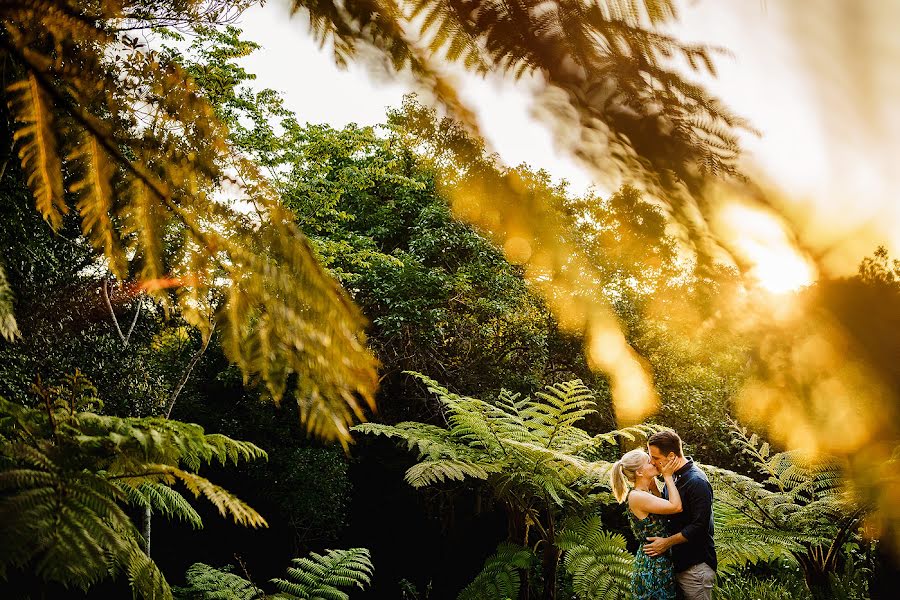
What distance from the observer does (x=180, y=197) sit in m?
0.94

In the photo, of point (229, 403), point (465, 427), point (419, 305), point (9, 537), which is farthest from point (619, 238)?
point (229, 403)

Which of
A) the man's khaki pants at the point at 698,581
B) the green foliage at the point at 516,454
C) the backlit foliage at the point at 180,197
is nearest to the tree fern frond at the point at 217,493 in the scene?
the backlit foliage at the point at 180,197

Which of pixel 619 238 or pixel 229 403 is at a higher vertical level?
pixel 619 238

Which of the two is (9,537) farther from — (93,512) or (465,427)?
(465,427)

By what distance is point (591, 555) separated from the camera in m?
3.10

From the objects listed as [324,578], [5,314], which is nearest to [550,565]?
[324,578]

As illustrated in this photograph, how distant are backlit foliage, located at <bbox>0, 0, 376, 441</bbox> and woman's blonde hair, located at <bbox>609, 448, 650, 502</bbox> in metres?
2.31

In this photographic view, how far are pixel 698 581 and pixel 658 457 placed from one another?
0.64 meters

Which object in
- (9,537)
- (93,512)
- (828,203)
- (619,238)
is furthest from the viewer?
(93,512)

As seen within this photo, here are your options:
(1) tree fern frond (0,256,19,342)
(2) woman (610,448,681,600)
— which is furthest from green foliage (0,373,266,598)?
(2) woman (610,448,681,600)

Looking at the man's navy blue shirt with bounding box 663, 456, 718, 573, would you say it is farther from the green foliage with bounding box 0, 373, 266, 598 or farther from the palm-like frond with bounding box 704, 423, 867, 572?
the green foliage with bounding box 0, 373, 266, 598

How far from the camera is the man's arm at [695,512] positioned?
242 centimetres

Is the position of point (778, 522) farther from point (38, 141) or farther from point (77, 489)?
point (38, 141)

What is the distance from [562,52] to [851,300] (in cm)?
32
